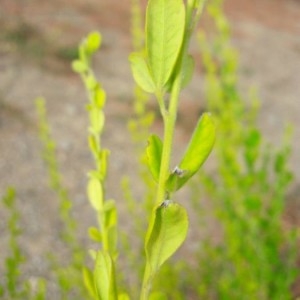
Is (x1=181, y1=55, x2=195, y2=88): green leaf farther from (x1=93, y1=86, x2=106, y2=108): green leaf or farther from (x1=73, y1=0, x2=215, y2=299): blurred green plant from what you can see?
(x1=93, y1=86, x2=106, y2=108): green leaf

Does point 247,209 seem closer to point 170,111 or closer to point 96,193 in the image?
point 96,193

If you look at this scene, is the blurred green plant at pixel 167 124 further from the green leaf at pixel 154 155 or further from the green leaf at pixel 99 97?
the green leaf at pixel 99 97

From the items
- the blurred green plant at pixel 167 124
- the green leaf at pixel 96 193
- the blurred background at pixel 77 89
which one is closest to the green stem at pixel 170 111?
the blurred green plant at pixel 167 124

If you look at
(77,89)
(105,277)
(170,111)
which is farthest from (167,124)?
(77,89)

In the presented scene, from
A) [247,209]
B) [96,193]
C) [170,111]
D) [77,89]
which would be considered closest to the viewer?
[170,111]

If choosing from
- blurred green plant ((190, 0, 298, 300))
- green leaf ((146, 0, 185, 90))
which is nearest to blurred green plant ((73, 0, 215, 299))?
green leaf ((146, 0, 185, 90))
